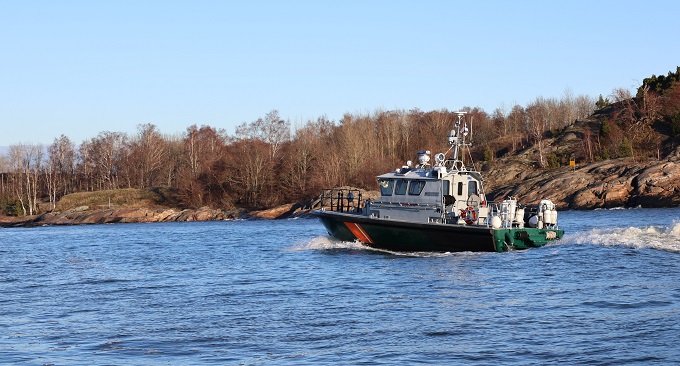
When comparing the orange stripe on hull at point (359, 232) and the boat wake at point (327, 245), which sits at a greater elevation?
the orange stripe on hull at point (359, 232)

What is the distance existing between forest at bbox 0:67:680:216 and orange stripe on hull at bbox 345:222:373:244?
139 ft

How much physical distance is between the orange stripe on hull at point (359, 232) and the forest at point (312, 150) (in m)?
42.3

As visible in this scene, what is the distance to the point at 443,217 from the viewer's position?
3088 cm

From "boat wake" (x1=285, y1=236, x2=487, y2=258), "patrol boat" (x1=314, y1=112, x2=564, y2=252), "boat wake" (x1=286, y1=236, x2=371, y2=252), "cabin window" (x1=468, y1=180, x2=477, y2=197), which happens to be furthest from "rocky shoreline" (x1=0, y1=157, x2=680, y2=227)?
"cabin window" (x1=468, y1=180, x2=477, y2=197)

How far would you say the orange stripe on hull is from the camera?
3259cm

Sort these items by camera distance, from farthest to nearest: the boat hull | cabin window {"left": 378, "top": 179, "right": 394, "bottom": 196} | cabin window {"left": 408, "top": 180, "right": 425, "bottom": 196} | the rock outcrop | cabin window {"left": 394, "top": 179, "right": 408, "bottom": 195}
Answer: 1. the rock outcrop
2. cabin window {"left": 378, "top": 179, "right": 394, "bottom": 196}
3. cabin window {"left": 394, "top": 179, "right": 408, "bottom": 195}
4. cabin window {"left": 408, "top": 180, "right": 425, "bottom": 196}
5. the boat hull

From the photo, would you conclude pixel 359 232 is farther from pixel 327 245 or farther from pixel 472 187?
pixel 472 187

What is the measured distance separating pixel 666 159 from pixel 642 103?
18.3m

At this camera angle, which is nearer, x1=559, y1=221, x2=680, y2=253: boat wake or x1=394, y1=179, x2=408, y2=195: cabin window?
x1=559, y1=221, x2=680, y2=253: boat wake

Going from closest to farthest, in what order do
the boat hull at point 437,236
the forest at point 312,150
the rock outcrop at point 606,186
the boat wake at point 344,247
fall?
1. the boat hull at point 437,236
2. the boat wake at point 344,247
3. the rock outcrop at point 606,186
4. the forest at point 312,150

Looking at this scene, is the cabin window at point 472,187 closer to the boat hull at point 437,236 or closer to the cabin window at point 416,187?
the cabin window at point 416,187

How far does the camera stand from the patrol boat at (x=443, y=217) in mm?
29875

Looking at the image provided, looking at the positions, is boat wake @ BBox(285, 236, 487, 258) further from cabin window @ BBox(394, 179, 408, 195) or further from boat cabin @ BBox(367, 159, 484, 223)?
cabin window @ BBox(394, 179, 408, 195)

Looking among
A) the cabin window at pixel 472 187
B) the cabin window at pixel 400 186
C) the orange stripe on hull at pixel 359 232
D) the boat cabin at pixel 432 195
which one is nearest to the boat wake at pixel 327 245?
the orange stripe on hull at pixel 359 232
